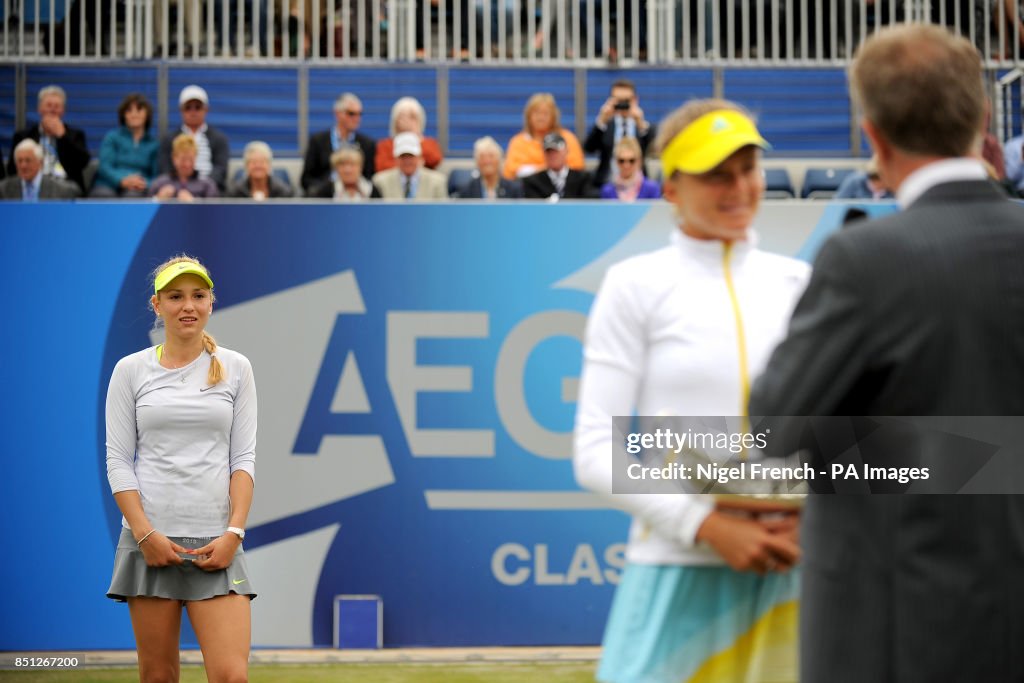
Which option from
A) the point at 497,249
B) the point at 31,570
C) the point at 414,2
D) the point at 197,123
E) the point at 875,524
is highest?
the point at 414,2

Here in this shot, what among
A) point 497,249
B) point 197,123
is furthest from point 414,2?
point 497,249

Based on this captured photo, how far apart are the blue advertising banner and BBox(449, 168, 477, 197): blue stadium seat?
3.95 metres

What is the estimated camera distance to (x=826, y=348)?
196cm

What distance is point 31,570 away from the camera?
6414 mm

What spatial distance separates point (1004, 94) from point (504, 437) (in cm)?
775

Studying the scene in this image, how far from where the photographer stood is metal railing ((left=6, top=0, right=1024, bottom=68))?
12297 millimetres

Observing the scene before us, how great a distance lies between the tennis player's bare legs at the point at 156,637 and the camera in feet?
14.1

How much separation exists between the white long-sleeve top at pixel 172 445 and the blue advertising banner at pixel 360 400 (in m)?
2.02

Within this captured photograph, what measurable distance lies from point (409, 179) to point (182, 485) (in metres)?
A: 5.14

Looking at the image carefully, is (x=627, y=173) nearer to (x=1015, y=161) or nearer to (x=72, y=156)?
(x=1015, y=161)

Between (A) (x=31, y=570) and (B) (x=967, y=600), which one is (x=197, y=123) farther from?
(B) (x=967, y=600)

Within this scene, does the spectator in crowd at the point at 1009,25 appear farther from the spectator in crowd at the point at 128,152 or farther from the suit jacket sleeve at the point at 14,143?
the suit jacket sleeve at the point at 14,143

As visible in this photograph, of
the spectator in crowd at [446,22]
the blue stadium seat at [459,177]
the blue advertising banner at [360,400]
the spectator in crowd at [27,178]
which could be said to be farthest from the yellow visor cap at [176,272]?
the spectator in crowd at [446,22]

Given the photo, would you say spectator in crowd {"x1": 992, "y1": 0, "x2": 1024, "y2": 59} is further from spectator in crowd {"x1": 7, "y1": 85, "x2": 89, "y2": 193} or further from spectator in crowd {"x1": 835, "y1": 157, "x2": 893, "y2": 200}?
spectator in crowd {"x1": 7, "y1": 85, "x2": 89, "y2": 193}
